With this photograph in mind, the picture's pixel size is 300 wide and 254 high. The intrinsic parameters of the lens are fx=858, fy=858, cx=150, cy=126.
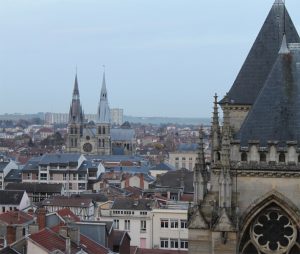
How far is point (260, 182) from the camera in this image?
90.7ft

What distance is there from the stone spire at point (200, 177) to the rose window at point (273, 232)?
2164mm

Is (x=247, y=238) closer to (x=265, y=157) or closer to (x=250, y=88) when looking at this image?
(x=265, y=157)

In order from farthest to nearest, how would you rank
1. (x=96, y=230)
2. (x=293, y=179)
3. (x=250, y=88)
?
(x=96, y=230)
(x=250, y=88)
(x=293, y=179)

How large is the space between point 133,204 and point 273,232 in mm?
63273

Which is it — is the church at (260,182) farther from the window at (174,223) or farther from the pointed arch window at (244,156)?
the window at (174,223)

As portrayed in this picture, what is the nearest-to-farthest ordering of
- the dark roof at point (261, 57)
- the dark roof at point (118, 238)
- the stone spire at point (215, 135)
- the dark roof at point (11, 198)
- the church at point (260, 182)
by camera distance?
the church at point (260, 182) → the stone spire at point (215, 135) → the dark roof at point (261, 57) → the dark roof at point (118, 238) → the dark roof at point (11, 198)

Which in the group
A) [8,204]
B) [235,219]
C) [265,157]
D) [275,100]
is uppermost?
[275,100]

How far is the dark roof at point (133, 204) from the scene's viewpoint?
89.4 meters

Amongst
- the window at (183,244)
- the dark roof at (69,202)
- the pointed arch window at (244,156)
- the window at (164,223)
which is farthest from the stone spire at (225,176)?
the dark roof at (69,202)

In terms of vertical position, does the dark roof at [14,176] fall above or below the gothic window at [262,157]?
below

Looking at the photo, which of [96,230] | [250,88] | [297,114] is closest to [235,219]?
[297,114]

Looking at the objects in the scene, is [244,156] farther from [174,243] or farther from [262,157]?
[174,243]

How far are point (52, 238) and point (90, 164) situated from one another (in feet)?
343

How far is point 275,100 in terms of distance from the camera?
28.2 metres
